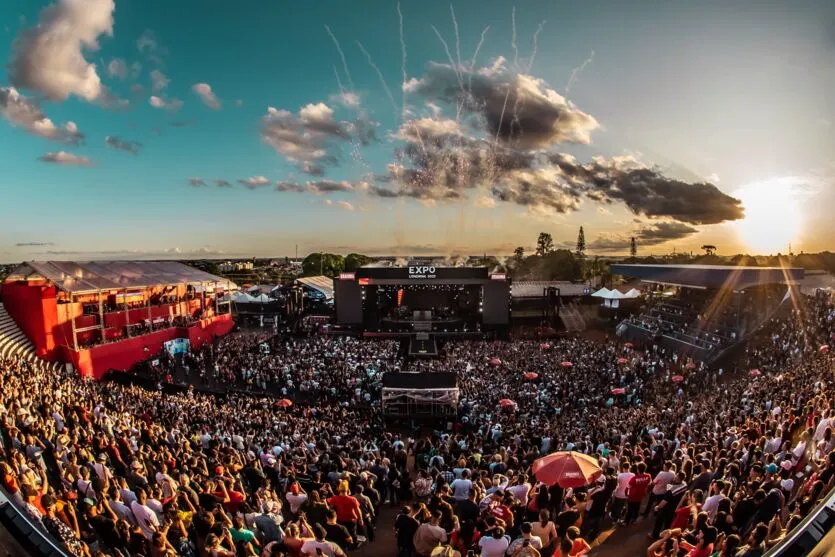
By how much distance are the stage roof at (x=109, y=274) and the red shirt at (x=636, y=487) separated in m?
26.6

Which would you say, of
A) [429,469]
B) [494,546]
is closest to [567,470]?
[494,546]

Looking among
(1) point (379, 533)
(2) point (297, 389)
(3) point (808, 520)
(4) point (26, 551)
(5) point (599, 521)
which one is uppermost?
(3) point (808, 520)

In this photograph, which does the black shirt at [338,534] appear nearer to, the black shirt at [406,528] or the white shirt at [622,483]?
the black shirt at [406,528]

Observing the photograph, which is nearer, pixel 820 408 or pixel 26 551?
pixel 26 551

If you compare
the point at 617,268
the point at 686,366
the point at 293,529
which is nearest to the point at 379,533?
the point at 293,529

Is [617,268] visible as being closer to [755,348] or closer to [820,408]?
[755,348]

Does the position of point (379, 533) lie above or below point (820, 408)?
below

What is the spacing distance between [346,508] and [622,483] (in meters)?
4.43

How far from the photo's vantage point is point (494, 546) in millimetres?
4977

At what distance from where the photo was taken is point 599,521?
24.7 feet

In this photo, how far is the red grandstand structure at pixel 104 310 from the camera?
2306 cm

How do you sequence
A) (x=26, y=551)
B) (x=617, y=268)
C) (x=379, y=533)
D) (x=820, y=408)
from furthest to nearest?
(x=617, y=268) < (x=820, y=408) < (x=379, y=533) < (x=26, y=551)

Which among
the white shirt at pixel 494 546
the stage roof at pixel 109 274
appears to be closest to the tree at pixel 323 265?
the stage roof at pixel 109 274

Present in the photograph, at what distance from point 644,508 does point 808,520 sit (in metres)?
4.06
